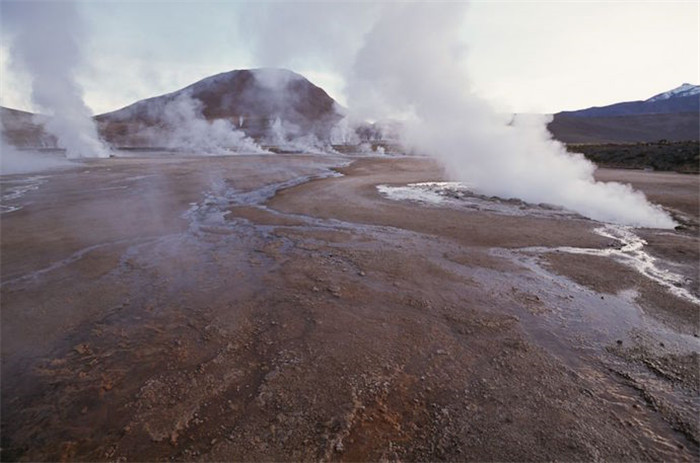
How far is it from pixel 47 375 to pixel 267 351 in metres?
2.21

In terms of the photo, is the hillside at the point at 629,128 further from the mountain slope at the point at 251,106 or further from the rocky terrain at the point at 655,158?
the mountain slope at the point at 251,106

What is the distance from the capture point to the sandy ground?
3.09 metres

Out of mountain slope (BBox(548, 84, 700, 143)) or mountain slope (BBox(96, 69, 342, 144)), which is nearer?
mountain slope (BBox(548, 84, 700, 143))

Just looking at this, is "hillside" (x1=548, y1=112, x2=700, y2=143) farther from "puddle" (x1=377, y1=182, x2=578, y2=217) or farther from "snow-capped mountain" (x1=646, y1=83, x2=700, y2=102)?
"snow-capped mountain" (x1=646, y1=83, x2=700, y2=102)

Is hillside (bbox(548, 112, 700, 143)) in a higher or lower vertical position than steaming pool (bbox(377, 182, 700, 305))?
higher

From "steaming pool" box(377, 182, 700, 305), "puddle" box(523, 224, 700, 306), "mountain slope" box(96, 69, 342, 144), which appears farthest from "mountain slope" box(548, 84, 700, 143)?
"puddle" box(523, 224, 700, 306)

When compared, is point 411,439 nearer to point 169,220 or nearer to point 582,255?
point 582,255

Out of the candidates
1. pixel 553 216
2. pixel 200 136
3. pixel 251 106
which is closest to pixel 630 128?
pixel 251 106

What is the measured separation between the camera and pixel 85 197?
14.2 metres

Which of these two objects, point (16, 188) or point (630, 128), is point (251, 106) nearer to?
point (16, 188)

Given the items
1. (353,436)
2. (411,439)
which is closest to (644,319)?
(411,439)

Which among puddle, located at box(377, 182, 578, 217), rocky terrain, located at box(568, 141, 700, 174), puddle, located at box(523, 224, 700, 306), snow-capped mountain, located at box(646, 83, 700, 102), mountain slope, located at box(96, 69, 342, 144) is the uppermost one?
snow-capped mountain, located at box(646, 83, 700, 102)

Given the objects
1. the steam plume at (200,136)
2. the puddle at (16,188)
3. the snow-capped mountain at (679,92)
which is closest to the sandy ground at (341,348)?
the puddle at (16,188)

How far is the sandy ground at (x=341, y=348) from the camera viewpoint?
309 centimetres
